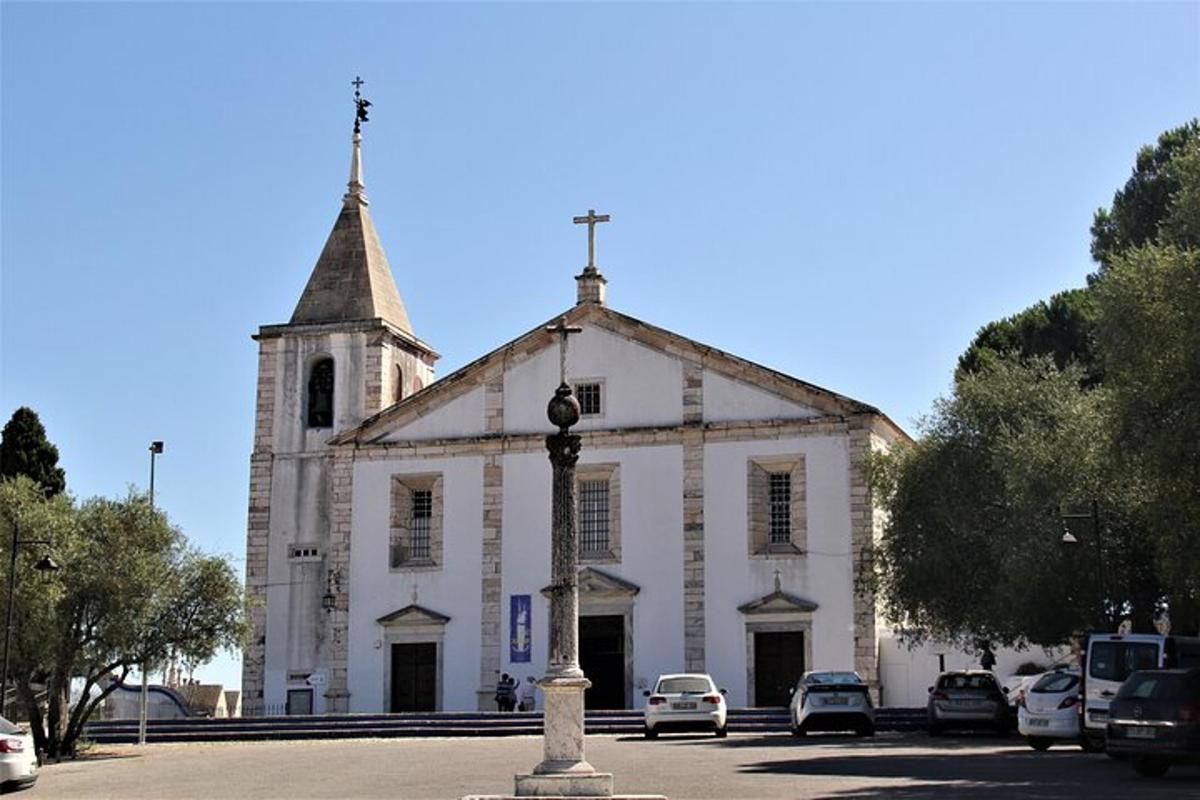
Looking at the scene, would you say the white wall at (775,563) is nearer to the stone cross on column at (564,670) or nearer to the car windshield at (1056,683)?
the car windshield at (1056,683)

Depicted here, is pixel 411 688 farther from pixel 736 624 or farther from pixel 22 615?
pixel 22 615

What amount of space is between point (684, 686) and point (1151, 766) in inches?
471

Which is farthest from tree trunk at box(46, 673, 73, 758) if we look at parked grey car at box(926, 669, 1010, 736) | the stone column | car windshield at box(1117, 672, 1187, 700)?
car windshield at box(1117, 672, 1187, 700)

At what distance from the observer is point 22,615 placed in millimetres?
28359

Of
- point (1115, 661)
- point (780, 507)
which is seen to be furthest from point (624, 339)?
point (1115, 661)

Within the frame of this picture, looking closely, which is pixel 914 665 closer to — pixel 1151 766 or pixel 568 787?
pixel 1151 766

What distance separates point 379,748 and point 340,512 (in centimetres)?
1447

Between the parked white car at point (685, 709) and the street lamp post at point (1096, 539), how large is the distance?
711 centimetres

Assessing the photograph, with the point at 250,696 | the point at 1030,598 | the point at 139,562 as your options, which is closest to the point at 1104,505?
the point at 1030,598

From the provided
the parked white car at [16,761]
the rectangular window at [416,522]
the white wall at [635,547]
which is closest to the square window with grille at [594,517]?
the white wall at [635,547]

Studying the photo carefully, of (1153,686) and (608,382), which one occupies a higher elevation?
(608,382)

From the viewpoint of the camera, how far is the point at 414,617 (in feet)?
135

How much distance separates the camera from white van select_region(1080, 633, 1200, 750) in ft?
73.0

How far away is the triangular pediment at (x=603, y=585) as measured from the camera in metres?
39.8
